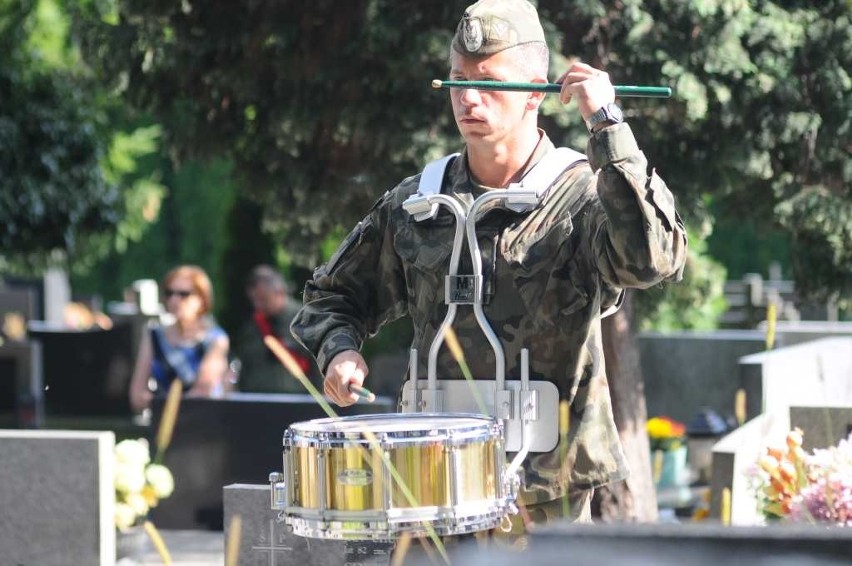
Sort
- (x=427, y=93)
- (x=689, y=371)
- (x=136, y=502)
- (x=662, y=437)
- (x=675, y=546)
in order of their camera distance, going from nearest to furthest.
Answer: (x=675, y=546) < (x=136, y=502) < (x=427, y=93) < (x=662, y=437) < (x=689, y=371)

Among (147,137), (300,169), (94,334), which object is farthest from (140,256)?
(300,169)

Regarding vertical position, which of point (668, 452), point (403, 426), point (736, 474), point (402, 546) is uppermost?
point (403, 426)

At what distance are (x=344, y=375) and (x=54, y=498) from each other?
140 inches

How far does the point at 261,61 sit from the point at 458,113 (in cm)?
465

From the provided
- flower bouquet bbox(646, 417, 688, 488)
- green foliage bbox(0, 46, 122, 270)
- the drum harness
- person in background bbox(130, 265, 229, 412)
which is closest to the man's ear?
the drum harness

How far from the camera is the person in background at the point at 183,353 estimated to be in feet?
32.7

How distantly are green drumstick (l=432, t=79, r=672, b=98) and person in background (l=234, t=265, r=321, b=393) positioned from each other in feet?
25.2

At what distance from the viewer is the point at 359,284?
4.07m

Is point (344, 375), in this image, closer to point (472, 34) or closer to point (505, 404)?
point (505, 404)

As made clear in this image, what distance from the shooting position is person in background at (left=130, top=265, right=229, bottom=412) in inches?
392

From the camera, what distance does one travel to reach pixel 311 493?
131 inches

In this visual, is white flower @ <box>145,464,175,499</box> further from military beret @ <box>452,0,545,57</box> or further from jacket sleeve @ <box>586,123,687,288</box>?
jacket sleeve @ <box>586,123,687,288</box>

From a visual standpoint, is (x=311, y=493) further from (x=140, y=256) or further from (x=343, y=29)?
(x=140, y=256)

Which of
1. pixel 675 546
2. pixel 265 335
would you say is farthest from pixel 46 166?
pixel 675 546
